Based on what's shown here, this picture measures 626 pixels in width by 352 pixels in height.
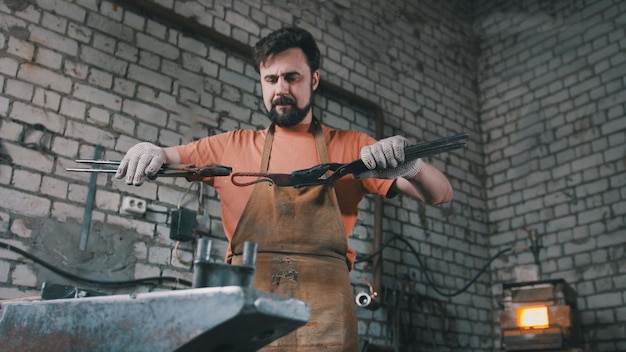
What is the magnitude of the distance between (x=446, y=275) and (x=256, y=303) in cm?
438

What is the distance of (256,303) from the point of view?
100cm

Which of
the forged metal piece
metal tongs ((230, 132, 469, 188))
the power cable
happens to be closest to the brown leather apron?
metal tongs ((230, 132, 469, 188))

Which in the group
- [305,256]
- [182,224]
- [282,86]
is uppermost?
[282,86]

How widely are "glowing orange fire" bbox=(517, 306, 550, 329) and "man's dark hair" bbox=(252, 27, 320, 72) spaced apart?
10.3 ft

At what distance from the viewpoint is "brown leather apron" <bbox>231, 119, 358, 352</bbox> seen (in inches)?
75.9

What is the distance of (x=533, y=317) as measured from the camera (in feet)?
15.2

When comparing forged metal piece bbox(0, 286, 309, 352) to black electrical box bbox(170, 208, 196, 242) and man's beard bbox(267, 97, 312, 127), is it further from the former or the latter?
black electrical box bbox(170, 208, 196, 242)

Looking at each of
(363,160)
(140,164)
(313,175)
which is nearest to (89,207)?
(140,164)

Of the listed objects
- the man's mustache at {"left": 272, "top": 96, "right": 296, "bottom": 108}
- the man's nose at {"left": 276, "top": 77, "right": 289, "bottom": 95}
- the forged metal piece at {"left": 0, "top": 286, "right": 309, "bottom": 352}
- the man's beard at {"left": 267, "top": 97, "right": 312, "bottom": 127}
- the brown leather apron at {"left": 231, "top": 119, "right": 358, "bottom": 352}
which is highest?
the man's nose at {"left": 276, "top": 77, "right": 289, "bottom": 95}

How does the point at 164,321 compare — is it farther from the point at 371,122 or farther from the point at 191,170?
the point at 371,122

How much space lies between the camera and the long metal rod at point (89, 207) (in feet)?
10.7

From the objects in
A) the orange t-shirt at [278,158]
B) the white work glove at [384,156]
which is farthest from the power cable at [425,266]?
the white work glove at [384,156]

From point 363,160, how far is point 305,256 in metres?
0.38

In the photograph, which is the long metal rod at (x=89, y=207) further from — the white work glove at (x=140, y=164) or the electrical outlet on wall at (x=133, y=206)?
the white work glove at (x=140, y=164)
